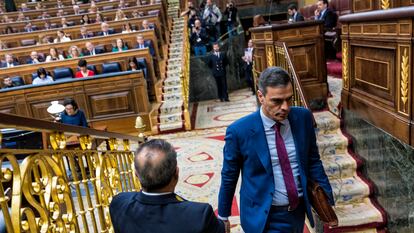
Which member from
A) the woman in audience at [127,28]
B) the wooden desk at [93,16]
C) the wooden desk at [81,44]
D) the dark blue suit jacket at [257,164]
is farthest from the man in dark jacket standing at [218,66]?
the dark blue suit jacket at [257,164]

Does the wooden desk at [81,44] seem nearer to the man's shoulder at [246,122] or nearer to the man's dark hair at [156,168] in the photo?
the man's shoulder at [246,122]

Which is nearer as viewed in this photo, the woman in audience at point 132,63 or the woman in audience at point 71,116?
the woman in audience at point 71,116

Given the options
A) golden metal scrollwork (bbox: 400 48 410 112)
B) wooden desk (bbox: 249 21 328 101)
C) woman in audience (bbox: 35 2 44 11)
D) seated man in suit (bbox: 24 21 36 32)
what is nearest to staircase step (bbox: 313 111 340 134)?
wooden desk (bbox: 249 21 328 101)

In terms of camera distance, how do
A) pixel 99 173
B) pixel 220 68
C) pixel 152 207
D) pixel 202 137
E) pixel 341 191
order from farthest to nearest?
pixel 220 68 < pixel 202 137 < pixel 341 191 < pixel 99 173 < pixel 152 207

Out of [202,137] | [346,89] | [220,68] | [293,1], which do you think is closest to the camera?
[346,89]

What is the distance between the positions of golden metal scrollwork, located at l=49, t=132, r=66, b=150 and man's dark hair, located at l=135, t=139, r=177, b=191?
60 centimetres

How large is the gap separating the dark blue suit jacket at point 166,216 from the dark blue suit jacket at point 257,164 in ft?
1.88

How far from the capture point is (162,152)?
122 cm

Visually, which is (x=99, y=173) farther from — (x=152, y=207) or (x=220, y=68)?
(x=220, y=68)

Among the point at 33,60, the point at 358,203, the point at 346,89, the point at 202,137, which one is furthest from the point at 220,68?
the point at 358,203

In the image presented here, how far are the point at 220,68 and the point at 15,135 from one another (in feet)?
19.2

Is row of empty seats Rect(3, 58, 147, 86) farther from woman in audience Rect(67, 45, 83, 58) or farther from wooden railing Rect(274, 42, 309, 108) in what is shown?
wooden railing Rect(274, 42, 309, 108)

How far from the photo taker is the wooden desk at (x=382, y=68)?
2475 millimetres

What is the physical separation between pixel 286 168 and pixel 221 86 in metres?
7.65
